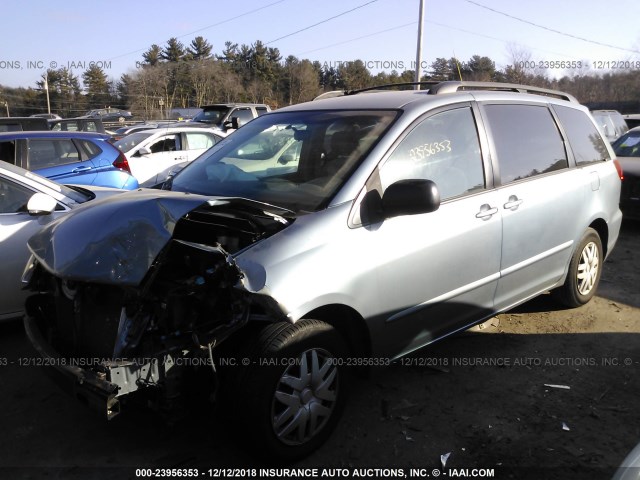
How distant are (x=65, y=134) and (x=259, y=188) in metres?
5.32

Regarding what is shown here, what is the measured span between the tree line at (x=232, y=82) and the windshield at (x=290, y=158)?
2925 cm

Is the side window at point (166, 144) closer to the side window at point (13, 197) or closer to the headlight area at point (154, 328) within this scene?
the side window at point (13, 197)

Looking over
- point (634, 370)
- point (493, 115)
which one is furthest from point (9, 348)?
point (634, 370)

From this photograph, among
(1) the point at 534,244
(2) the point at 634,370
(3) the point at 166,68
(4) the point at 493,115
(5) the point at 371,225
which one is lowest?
(2) the point at 634,370

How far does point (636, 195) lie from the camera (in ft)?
26.2

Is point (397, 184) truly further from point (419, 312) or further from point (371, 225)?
point (419, 312)

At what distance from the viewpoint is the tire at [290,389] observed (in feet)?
8.17

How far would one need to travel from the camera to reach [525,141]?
399cm

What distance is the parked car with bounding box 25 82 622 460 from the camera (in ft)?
8.16

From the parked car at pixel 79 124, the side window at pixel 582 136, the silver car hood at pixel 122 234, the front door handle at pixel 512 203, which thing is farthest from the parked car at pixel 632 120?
the silver car hood at pixel 122 234

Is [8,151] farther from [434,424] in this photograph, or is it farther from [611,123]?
[611,123]

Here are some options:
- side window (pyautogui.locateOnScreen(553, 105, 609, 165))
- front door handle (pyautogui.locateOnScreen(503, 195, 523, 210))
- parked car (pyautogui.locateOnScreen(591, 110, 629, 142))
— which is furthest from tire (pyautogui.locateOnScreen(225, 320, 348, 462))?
parked car (pyautogui.locateOnScreen(591, 110, 629, 142))

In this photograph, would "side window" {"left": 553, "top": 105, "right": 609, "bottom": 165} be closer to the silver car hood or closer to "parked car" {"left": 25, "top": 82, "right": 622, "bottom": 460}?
"parked car" {"left": 25, "top": 82, "right": 622, "bottom": 460}

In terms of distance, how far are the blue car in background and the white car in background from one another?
8.75ft
